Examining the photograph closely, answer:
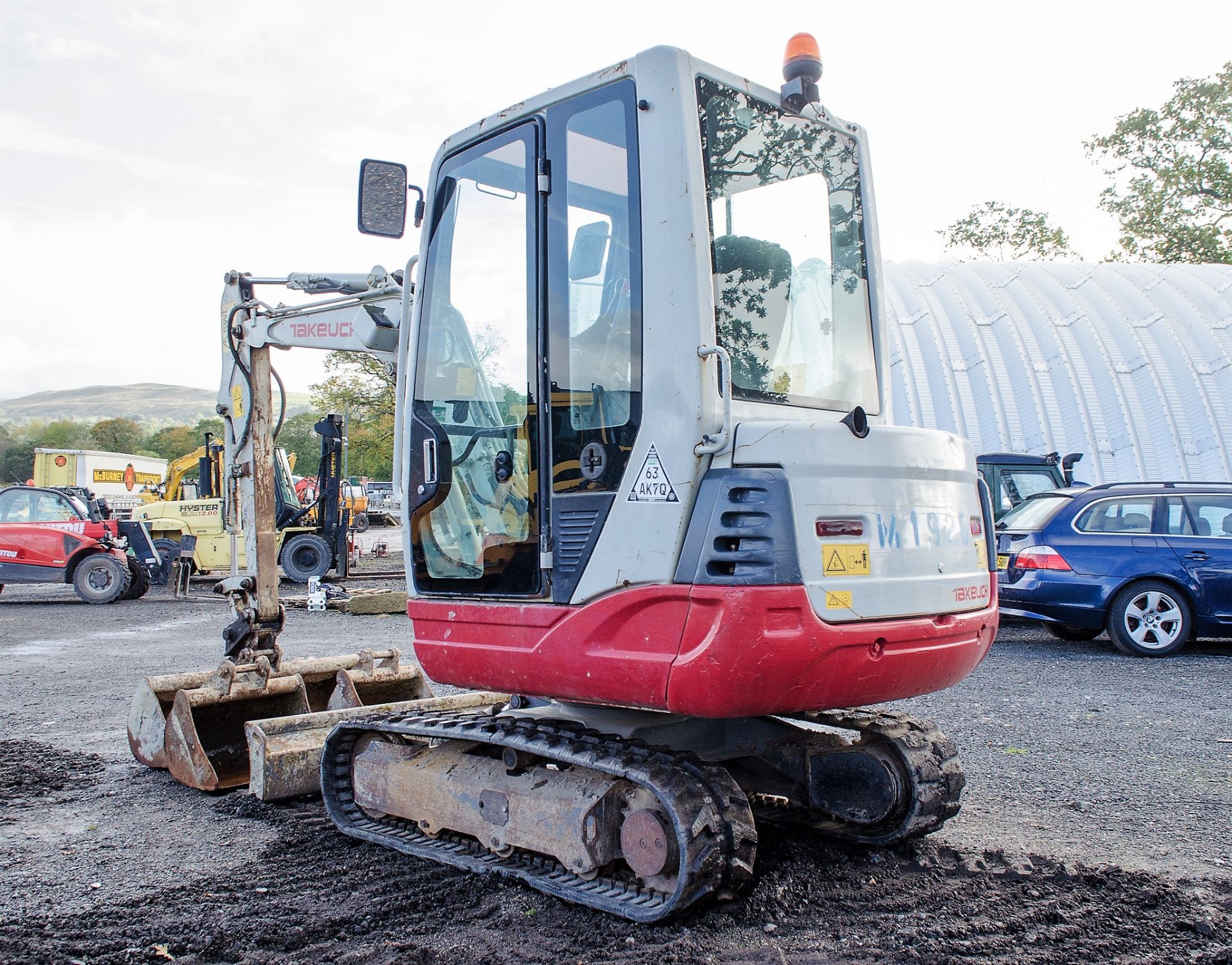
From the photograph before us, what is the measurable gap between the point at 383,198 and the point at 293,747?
2.71m

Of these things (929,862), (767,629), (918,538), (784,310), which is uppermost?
(784,310)

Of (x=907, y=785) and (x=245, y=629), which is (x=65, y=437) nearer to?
(x=245, y=629)

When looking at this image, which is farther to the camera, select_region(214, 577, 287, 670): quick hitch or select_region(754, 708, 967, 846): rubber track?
select_region(214, 577, 287, 670): quick hitch

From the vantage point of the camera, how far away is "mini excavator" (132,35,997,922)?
360cm

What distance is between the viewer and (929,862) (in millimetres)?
4348

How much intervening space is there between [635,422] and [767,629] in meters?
0.88

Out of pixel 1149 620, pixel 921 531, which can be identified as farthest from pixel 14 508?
pixel 921 531

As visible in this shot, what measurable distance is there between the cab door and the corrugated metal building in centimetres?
1703

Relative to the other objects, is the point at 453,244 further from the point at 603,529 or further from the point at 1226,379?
the point at 1226,379

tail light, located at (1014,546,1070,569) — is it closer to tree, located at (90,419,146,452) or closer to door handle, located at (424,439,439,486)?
door handle, located at (424,439,439,486)

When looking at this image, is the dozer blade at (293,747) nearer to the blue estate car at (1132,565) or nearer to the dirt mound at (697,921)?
the dirt mound at (697,921)

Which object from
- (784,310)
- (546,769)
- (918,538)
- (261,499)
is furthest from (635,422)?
(261,499)

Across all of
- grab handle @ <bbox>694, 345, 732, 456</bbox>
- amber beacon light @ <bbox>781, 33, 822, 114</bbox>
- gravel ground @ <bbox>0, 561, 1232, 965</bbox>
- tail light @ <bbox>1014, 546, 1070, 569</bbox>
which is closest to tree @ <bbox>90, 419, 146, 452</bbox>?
tail light @ <bbox>1014, 546, 1070, 569</bbox>

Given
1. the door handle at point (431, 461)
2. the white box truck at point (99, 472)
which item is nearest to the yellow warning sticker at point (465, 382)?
the door handle at point (431, 461)
